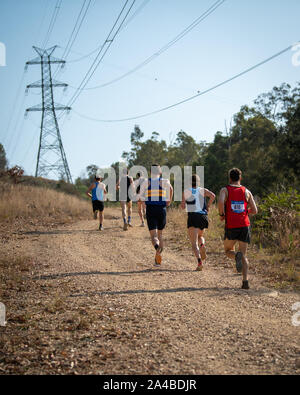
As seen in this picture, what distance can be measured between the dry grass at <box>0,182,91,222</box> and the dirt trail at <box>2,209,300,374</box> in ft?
23.8

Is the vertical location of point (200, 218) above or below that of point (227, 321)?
above

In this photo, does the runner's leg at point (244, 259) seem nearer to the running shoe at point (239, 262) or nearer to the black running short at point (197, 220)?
the running shoe at point (239, 262)

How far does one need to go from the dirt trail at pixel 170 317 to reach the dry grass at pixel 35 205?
724 centimetres

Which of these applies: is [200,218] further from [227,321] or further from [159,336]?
[159,336]

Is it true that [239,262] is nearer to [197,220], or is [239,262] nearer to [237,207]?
[237,207]

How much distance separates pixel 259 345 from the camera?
408 cm

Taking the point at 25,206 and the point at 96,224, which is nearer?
the point at 96,224

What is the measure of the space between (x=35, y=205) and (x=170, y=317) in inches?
550

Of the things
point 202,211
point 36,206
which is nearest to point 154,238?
point 202,211

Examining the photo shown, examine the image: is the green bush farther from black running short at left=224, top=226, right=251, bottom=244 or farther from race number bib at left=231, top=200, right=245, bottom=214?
race number bib at left=231, top=200, right=245, bottom=214

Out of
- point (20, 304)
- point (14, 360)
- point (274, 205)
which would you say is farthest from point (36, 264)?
point (274, 205)

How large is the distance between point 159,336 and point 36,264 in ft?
16.0

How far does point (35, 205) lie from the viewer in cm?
1762
